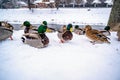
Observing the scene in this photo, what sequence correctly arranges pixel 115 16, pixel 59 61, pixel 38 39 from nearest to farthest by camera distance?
pixel 59 61, pixel 38 39, pixel 115 16

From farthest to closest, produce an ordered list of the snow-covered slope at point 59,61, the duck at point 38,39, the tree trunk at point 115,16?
the tree trunk at point 115,16 → the duck at point 38,39 → the snow-covered slope at point 59,61

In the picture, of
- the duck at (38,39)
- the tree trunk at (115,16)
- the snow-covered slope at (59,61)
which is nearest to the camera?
the snow-covered slope at (59,61)

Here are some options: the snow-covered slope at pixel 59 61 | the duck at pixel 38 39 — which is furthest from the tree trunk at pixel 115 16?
the duck at pixel 38 39

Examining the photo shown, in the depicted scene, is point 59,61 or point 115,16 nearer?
point 59,61

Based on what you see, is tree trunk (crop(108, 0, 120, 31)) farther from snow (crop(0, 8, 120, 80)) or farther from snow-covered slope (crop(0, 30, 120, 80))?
snow-covered slope (crop(0, 30, 120, 80))

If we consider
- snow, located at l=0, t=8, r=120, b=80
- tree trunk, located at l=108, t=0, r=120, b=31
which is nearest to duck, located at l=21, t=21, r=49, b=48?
snow, located at l=0, t=8, r=120, b=80

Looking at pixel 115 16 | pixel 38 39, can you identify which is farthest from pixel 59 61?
pixel 115 16

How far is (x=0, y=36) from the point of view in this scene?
5367 mm

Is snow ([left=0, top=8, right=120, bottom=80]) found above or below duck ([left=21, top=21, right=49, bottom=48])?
below

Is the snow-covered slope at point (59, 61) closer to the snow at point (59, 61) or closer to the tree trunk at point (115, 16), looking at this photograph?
the snow at point (59, 61)

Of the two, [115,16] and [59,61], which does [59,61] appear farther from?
[115,16]

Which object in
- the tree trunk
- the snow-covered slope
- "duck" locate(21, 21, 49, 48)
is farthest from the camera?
the tree trunk

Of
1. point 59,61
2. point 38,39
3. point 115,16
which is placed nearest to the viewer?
point 59,61

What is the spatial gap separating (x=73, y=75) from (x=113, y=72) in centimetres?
81
